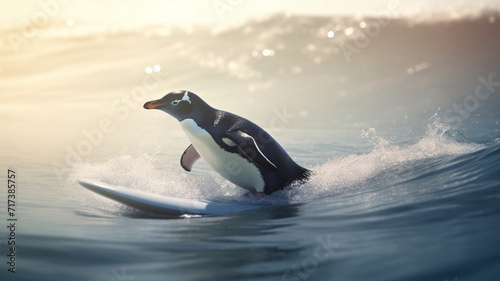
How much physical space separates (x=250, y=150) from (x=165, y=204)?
3.36 feet

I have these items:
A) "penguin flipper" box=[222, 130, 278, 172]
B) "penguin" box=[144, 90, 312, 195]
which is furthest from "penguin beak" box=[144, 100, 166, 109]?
"penguin flipper" box=[222, 130, 278, 172]

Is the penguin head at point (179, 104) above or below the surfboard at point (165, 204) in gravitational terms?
above

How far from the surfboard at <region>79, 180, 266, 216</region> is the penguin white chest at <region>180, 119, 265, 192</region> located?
0.37 meters

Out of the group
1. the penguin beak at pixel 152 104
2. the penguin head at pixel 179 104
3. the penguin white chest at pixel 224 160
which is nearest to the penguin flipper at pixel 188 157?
the penguin white chest at pixel 224 160

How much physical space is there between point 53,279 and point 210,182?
333cm

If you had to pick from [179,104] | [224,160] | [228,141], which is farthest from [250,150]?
[179,104]

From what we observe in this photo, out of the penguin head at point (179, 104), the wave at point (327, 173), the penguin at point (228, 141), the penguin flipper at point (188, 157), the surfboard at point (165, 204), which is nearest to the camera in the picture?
the surfboard at point (165, 204)

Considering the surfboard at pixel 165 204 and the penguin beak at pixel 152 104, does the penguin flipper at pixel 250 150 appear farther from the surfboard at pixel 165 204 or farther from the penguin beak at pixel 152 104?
the penguin beak at pixel 152 104

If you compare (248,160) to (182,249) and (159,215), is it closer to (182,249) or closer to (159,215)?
(159,215)

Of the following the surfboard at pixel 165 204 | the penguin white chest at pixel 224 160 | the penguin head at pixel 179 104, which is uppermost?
the penguin head at pixel 179 104

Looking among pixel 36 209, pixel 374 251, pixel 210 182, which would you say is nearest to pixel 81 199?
pixel 36 209

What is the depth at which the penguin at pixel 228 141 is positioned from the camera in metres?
5.28

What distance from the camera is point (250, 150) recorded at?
16.8 feet

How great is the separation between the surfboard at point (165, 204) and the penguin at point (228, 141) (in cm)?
40
